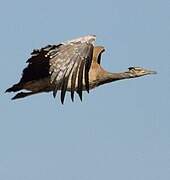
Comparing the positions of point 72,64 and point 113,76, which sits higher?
point 113,76

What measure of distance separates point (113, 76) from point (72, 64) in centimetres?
560

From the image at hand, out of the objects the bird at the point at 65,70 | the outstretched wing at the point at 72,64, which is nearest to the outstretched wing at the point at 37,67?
the bird at the point at 65,70

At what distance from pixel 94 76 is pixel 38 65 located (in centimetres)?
175

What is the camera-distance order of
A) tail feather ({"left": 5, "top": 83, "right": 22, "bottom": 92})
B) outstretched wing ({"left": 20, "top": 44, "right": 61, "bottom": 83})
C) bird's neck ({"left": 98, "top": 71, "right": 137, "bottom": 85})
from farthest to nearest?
1. bird's neck ({"left": 98, "top": 71, "right": 137, "bottom": 85})
2. tail feather ({"left": 5, "top": 83, "right": 22, "bottom": 92})
3. outstretched wing ({"left": 20, "top": 44, "right": 61, "bottom": 83})

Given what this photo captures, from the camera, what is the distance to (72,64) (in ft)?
94.8

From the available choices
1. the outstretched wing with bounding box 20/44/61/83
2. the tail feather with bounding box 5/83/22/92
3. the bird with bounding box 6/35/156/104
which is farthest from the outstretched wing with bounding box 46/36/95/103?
the tail feather with bounding box 5/83/22/92

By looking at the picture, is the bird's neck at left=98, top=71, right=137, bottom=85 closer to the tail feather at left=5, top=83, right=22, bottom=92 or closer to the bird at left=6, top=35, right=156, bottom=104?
the bird at left=6, top=35, right=156, bottom=104

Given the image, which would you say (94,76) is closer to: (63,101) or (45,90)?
(45,90)

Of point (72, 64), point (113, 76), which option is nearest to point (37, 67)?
point (113, 76)

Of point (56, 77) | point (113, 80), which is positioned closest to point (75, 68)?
point (56, 77)

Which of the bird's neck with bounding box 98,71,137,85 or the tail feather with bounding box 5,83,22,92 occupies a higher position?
the bird's neck with bounding box 98,71,137,85

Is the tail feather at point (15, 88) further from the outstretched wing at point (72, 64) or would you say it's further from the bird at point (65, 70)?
the outstretched wing at point (72, 64)

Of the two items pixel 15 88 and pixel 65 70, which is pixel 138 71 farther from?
pixel 65 70

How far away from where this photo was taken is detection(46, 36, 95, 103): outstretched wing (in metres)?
28.5
